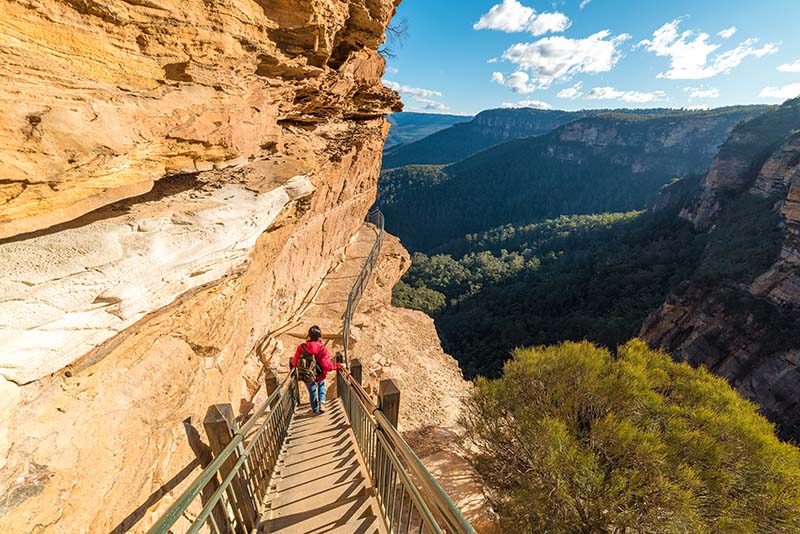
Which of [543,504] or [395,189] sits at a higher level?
[543,504]

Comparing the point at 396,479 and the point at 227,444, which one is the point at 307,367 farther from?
the point at 396,479

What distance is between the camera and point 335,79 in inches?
264

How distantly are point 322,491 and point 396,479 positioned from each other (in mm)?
962

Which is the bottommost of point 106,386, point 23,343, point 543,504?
point 543,504

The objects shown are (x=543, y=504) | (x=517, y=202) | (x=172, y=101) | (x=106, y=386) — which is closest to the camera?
(x=106, y=386)

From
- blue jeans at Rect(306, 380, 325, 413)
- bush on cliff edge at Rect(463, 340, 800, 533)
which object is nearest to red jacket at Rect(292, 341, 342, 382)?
blue jeans at Rect(306, 380, 325, 413)

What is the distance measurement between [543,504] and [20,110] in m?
6.71

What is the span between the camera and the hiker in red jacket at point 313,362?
458 cm

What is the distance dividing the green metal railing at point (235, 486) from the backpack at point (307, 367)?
80cm

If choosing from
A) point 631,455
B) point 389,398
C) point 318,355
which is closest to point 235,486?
point 389,398

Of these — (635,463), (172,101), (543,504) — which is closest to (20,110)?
(172,101)

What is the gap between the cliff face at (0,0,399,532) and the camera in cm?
213

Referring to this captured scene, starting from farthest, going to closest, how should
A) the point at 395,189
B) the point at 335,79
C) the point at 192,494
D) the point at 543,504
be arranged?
1. the point at 395,189
2. the point at 335,79
3. the point at 543,504
4. the point at 192,494

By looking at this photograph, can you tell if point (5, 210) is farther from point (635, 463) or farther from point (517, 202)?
point (517, 202)
